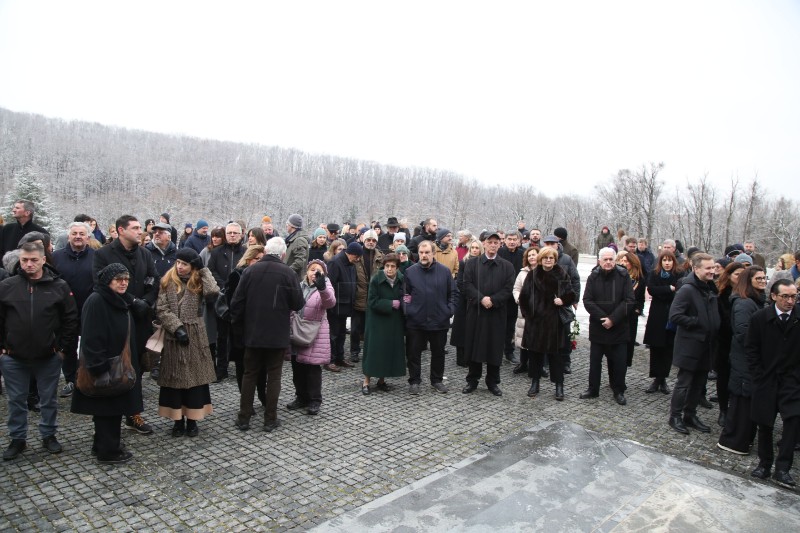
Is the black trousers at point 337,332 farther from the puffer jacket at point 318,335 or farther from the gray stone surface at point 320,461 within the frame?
the puffer jacket at point 318,335

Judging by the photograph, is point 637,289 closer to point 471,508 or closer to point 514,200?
point 471,508

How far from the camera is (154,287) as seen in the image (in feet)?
19.5

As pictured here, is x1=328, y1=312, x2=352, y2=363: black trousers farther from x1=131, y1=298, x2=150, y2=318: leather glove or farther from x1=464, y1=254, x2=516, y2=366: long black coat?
x1=131, y1=298, x2=150, y2=318: leather glove

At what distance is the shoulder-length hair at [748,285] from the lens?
19.0ft

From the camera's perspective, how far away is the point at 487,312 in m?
7.29

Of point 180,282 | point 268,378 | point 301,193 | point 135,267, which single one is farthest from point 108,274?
point 301,193

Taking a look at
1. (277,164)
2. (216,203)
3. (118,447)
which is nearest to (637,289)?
(118,447)

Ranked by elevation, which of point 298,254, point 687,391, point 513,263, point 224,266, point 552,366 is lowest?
point 552,366

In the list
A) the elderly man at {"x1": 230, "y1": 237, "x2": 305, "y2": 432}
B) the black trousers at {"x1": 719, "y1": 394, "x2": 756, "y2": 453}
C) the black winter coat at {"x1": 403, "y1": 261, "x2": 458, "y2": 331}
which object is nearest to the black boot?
the black winter coat at {"x1": 403, "y1": 261, "x2": 458, "y2": 331}

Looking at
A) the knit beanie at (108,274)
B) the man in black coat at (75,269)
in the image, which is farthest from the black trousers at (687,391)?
the man in black coat at (75,269)

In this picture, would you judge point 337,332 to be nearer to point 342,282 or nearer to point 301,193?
point 342,282

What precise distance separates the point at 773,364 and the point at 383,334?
4.37m

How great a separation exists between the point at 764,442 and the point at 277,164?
96.6m

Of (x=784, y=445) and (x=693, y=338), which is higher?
(x=693, y=338)
